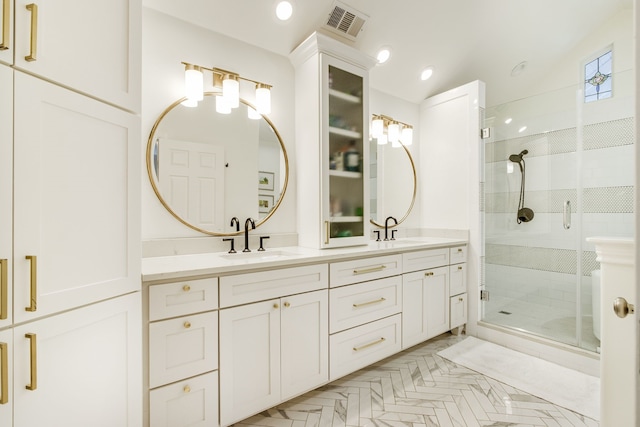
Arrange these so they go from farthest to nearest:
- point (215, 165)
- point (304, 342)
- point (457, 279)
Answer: point (457, 279)
point (215, 165)
point (304, 342)

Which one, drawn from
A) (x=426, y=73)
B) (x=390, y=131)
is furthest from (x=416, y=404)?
(x=426, y=73)

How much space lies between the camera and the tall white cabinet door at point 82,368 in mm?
→ 855

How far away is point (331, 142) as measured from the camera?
2.25 meters

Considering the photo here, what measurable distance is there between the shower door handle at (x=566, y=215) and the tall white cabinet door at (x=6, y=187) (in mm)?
3471

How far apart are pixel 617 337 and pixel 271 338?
148 cm

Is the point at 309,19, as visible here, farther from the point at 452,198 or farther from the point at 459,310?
the point at 459,310

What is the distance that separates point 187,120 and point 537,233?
3.15 m

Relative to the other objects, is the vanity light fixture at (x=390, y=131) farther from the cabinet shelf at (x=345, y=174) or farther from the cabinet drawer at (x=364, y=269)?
the cabinet drawer at (x=364, y=269)

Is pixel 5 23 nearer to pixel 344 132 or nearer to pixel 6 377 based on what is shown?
pixel 6 377

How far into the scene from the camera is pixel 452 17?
2.56 m

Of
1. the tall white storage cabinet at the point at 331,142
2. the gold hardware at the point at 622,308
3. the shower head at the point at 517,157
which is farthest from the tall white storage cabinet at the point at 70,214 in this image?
the shower head at the point at 517,157

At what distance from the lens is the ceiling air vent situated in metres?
2.20

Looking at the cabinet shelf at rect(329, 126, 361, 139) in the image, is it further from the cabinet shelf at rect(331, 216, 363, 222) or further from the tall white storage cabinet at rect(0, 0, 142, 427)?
the tall white storage cabinet at rect(0, 0, 142, 427)

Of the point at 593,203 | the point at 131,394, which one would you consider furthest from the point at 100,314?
the point at 593,203
